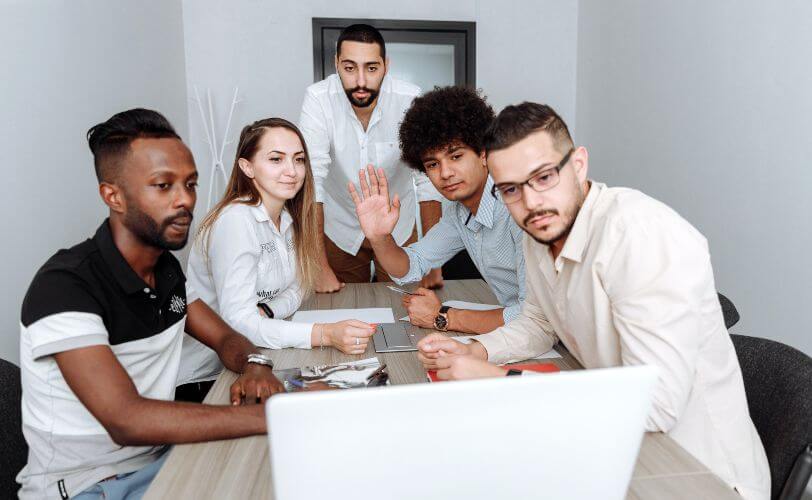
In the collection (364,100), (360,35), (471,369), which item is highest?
(360,35)

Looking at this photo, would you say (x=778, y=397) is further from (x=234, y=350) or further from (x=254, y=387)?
(x=234, y=350)

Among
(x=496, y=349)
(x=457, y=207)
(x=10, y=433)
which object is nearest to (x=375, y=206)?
(x=457, y=207)

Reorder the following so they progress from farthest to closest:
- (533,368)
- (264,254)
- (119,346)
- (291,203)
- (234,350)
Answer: (291,203)
(264,254)
(234,350)
(533,368)
(119,346)

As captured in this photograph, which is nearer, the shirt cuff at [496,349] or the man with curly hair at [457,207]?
the shirt cuff at [496,349]

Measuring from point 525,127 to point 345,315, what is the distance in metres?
0.88

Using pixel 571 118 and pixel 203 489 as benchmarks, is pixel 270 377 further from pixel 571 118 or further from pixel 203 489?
pixel 571 118

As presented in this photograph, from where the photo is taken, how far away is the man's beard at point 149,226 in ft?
Answer: 3.85

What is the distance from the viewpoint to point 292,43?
13.1 feet

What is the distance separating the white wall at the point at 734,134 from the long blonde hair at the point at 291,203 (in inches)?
67.7

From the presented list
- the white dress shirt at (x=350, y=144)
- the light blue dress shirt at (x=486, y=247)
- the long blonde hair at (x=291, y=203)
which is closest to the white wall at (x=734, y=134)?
the light blue dress shirt at (x=486, y=247)

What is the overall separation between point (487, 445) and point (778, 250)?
2.15m

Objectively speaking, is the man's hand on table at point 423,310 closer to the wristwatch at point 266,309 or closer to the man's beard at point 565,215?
the wristwatch at point 266,309

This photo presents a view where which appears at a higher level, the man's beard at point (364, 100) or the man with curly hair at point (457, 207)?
the man's beard at point (364, 100)

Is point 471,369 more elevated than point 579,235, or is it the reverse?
point 579,235
